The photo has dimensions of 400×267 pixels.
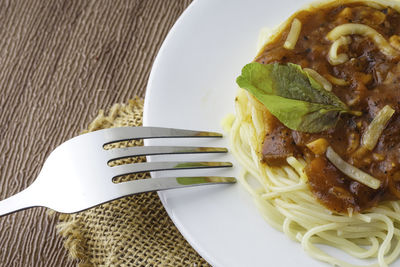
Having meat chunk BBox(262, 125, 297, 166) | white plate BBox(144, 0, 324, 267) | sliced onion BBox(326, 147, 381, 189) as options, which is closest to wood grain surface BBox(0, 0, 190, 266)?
white plate BBox(144, 0, 324, 267)

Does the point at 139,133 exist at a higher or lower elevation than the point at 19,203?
A: higher

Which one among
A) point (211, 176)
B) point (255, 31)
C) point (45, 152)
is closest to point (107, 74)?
point (45, 152)

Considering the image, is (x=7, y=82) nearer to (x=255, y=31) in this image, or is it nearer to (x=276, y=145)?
(x=255, y=31)

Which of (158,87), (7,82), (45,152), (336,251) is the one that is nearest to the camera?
(336,251)

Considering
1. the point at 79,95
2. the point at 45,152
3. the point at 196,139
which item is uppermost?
the point at 196,139

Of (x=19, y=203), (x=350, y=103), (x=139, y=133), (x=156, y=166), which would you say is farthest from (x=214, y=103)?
(x=19, y=203)

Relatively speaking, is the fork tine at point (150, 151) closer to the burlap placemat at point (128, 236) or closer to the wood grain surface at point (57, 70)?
the burlap placemat at point (128, 236)

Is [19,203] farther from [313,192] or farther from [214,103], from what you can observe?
[313,192]
